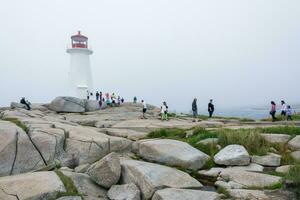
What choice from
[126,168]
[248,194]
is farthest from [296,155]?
[126,168]

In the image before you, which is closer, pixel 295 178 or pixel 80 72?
pixel 295 178

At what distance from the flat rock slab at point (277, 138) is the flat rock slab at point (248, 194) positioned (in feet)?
19.2

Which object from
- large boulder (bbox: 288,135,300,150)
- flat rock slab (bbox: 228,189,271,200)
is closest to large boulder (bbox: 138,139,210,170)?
flat rock slab (bbox: 228,189,271,200)

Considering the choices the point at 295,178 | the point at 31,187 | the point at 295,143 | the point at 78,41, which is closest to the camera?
the point at 295,178

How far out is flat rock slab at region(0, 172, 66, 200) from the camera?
10305mm

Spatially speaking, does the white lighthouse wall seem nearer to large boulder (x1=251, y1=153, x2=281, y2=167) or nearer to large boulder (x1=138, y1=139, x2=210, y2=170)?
large boulder (x1=138, y1=139, x2=210, y2=170)

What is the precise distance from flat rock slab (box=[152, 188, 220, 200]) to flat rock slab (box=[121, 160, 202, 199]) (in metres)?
0.46

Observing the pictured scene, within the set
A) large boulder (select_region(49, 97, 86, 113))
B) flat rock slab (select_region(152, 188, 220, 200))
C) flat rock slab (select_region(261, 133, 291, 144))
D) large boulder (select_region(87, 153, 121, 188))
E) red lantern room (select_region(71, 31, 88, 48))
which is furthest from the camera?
red lantern room (select_region(71, 31, 88, 48))

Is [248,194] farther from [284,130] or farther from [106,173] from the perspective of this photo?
[284,130]

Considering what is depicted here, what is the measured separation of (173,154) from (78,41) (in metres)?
45.3

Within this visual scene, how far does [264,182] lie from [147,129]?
11.6m

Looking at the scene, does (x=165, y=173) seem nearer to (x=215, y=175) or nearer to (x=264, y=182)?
(x=215, y=175)

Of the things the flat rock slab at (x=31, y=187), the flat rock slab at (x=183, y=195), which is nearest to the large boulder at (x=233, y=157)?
the flat rock slab at (x=183, y=195)

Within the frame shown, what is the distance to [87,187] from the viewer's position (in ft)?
37.1
